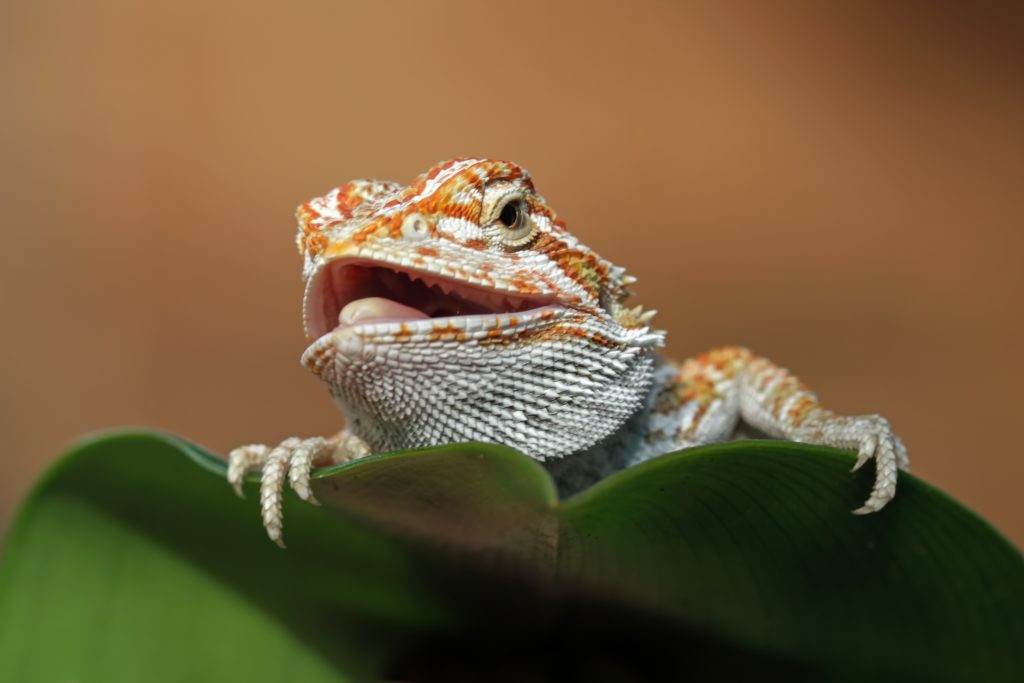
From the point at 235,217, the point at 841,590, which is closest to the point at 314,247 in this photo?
the point at 841,590

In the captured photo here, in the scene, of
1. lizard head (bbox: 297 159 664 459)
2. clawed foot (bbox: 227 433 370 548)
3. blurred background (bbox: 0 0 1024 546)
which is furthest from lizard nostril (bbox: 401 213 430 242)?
blurred background (bbox: 0 0 1024 546)

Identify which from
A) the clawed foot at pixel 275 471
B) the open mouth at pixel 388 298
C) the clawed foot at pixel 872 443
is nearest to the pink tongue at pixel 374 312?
the open mouth at pixel 388 298

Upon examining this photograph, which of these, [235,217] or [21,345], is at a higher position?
[235,217]

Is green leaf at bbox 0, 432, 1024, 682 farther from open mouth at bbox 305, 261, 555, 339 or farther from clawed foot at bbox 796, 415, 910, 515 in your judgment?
open mouth at bbox 305, 261, 555, 339

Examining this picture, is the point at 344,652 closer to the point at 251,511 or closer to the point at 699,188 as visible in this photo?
the point at 251,511

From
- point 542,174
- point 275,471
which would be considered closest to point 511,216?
point 275,471

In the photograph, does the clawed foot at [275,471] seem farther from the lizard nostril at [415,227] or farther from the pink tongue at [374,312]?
the lizard nostril at [415,227]
